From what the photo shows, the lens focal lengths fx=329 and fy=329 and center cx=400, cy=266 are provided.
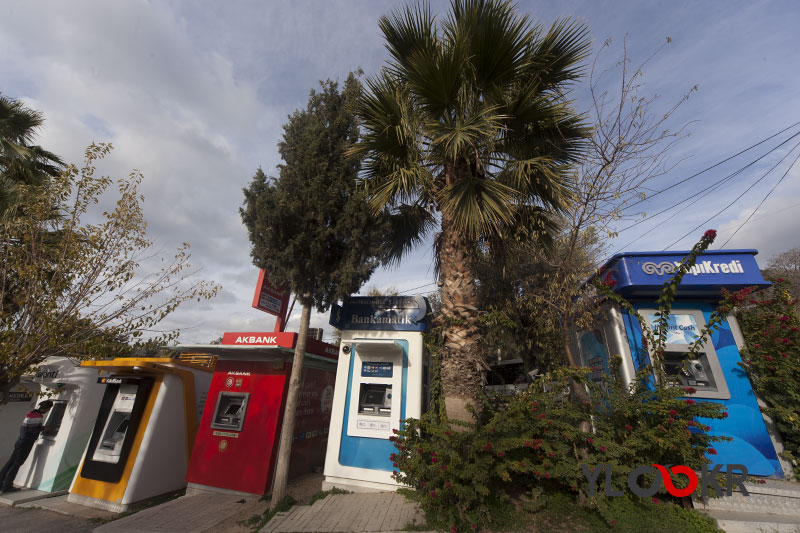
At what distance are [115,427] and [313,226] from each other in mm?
5901

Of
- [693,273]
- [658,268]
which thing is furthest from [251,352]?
[693,273]

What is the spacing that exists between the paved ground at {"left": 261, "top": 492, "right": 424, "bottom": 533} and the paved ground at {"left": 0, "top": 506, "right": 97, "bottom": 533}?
144 inches

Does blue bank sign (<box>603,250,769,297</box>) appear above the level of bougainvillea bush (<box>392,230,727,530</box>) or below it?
above

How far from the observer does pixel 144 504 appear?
6281mm

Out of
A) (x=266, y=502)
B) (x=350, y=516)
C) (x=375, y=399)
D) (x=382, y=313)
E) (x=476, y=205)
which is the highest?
(x=476, y=205)

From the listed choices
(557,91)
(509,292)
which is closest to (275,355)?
(509,292)

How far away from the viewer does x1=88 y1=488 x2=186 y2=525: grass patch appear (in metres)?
5.68

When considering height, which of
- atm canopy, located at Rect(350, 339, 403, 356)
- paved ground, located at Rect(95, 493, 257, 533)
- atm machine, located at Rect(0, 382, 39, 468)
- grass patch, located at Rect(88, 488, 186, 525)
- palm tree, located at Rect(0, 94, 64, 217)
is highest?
palm tree, located at Rect(0, 94, 64, 217)

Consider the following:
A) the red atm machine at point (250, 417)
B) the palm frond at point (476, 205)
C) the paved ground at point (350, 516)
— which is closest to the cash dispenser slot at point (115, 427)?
the red atm machine at point (250, 417)

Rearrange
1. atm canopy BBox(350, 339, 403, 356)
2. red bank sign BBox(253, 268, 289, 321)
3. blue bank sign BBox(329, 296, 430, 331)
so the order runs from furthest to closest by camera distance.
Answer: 1. red bank sign BBox(253, 268, 289, 321)
2. blue bank sign BBox(329, 296, 430, 331)
3. atm canopy BBox(350, 339, 403, 356)

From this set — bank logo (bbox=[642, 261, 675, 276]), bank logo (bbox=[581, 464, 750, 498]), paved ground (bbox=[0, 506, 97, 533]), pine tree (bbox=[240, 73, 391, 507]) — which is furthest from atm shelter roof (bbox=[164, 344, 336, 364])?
bank logo (bbox=[642, 261, 675, 276])

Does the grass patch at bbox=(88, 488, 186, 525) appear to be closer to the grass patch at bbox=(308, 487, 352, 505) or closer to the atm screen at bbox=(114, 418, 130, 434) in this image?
the atm screen at bbox=(114, 418, 130, 434)

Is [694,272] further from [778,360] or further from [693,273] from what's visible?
[778,360]

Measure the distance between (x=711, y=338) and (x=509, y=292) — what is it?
4.73 m
